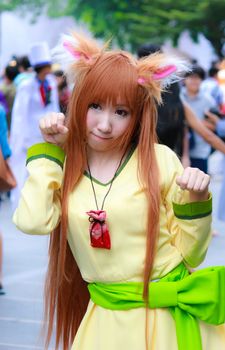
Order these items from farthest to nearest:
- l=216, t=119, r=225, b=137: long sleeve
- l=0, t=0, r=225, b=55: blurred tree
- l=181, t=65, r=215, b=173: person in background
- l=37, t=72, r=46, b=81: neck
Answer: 1. l=0, t=0, r=225, b=55: blurred tree
2. l=37, t=72, r=46, b=81: neck
3. l=181, t=65, r=215, b=173: person in background
4. l=216, t=119, r=225, b=137: long sleeve

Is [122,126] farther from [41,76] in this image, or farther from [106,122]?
[41,76]

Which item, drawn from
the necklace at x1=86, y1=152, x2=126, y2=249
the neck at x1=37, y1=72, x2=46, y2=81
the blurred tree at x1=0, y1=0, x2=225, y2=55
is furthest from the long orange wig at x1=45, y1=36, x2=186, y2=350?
the blurred tree at x1=0, y1=0, x2=225, y2=55

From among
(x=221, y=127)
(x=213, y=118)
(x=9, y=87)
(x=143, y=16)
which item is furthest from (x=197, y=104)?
(x=143, y=16)

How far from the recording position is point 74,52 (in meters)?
2.96

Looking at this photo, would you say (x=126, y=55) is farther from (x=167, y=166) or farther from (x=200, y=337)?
(x=200, y=337)

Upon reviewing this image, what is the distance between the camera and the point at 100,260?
2.91 meters

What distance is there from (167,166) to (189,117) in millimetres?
3085

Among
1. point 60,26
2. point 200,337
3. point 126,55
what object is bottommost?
point 200,337

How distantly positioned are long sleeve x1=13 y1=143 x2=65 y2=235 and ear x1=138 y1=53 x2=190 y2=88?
1.26ft

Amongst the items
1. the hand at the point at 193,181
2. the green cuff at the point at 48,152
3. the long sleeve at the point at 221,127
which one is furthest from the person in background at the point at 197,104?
the hand at the point at 193,181

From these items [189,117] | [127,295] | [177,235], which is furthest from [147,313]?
[189,117]

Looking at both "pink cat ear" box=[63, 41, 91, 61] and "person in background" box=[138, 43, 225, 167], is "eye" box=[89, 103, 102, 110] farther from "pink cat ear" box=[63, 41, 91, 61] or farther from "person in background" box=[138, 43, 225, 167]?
"person in background" box=[138, 43, 225, 167]

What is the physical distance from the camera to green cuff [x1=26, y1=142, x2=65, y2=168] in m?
2.94

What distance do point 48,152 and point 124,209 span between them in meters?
0.33
